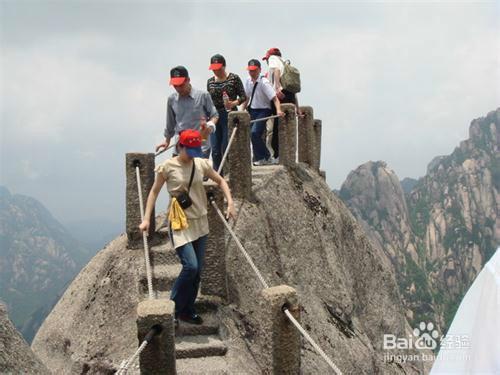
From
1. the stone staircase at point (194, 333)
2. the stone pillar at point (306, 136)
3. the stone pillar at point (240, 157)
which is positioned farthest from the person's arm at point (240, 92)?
the stone pillar at point (306, 136)

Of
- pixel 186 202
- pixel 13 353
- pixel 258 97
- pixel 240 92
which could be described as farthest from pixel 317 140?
pixel 13 353

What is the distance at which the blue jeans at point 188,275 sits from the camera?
24.7ft

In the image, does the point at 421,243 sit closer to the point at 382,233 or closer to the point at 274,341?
the point at 382,233

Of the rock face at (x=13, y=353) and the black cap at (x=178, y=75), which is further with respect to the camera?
the black cap at (x=178, y=75)

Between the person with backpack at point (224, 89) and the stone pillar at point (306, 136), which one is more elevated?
the person with backpack at point (224, 89)

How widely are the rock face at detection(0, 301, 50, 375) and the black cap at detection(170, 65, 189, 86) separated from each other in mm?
5555

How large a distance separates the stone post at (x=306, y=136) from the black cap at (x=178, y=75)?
8233 millimetres

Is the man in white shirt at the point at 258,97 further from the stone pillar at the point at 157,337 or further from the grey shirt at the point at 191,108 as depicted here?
the stone pillar at the point at 157,337

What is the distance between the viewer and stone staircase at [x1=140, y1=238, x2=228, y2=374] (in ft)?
24.8

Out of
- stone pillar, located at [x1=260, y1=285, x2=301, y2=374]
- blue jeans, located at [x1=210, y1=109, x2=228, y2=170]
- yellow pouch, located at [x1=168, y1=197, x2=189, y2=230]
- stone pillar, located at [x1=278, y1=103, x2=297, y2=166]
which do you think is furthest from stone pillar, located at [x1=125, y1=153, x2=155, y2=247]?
stone pillar, located at [x1=278, y1=103, x2=297, y2=166]

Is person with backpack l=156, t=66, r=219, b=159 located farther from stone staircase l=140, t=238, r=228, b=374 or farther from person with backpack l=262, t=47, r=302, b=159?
person with backpack l=262, t=47, r=302, b=159

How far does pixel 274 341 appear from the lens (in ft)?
22.8

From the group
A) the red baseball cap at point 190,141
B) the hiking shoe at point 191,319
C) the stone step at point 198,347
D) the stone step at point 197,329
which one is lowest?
the stone step at point 198,347

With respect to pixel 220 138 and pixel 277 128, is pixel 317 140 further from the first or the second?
pixel 220 138
